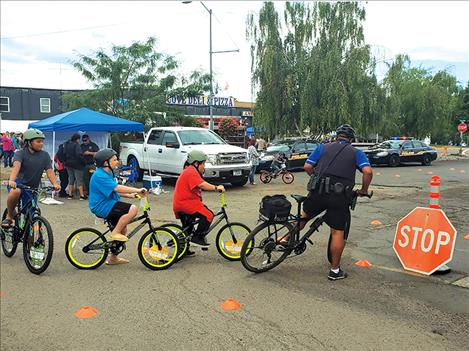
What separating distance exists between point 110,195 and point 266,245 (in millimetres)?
2004

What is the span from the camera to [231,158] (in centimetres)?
1402

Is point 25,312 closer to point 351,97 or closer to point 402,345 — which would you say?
point 402,345

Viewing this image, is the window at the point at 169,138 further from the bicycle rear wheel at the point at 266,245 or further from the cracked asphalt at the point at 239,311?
the bicycle rear wheel at the point at 266,245

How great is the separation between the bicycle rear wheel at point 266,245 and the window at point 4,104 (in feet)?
146

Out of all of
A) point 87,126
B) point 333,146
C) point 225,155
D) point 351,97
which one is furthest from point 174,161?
point 351,97

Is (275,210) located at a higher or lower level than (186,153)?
lower

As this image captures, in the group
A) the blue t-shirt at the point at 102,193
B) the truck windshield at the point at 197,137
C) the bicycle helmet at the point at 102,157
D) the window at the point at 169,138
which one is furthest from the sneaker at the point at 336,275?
the window at the point at 169,138

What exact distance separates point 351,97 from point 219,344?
23.8m

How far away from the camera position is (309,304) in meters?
4.61

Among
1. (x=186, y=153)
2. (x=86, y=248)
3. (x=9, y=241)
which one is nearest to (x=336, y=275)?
(x=86, y=248)

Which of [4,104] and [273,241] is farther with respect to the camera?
[4,104]

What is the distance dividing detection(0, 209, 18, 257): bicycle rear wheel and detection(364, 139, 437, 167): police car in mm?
20985

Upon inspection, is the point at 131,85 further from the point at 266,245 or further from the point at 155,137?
the point at 266,245

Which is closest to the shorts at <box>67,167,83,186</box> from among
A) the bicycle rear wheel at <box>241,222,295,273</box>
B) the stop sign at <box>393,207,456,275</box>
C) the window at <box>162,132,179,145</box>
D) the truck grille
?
the window at <box>162,132,179,145</box>
